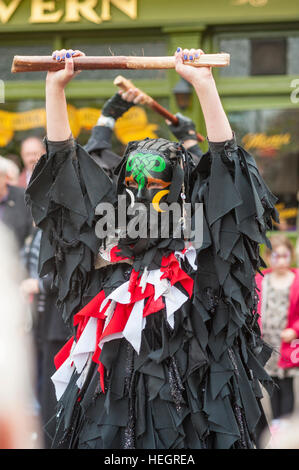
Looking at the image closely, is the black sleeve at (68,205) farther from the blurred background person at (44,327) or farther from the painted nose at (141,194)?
the blurred background person at (44,327)

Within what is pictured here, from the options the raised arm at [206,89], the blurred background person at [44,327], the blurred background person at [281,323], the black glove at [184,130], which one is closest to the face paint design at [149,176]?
the raised arm at [206,89]

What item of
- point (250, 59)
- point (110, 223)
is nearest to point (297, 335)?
point (110, 223)

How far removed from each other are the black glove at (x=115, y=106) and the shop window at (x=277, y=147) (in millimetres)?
2402

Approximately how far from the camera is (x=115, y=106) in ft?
10.8

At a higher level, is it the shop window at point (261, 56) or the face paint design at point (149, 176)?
the shop window at point (261, 56)

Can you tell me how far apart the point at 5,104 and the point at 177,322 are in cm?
414

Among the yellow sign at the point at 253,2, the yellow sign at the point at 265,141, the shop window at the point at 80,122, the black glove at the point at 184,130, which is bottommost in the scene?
the black glove at the point at 184,130

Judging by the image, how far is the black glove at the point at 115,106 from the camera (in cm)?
329

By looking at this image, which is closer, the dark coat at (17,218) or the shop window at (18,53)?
the dark coat at (17,218)

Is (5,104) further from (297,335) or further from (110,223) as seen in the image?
(110,223)

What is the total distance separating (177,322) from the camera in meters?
2.33

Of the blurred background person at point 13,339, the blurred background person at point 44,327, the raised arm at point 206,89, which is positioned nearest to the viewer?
the raised arm at point 206,89

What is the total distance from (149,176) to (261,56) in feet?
11.6

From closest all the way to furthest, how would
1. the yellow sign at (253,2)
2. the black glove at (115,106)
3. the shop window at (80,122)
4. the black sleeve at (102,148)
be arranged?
the black sleeve at (102,148) → the black glove at (115,106) → the yellow sign at (253,2) → the shop window at (80,122)
